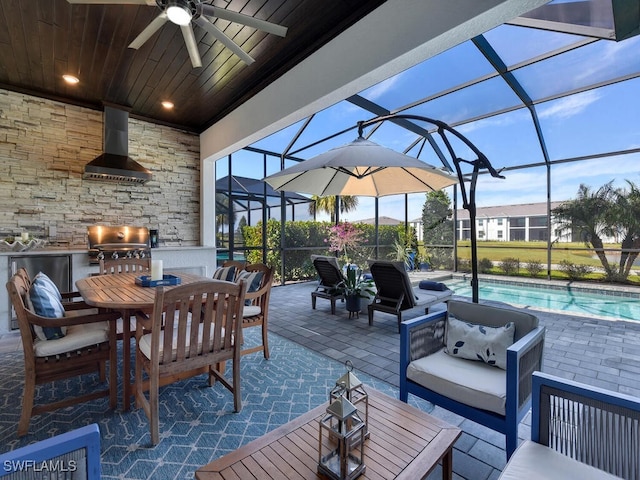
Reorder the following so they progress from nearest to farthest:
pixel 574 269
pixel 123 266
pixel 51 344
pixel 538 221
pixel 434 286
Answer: pixel 51 344 < pixel 123 266 < pixel 434 286 < pixel 574 269 < pixel 538 221

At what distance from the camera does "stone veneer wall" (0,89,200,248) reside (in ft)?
14.5

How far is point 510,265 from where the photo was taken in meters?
9.23

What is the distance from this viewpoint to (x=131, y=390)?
2.50 meters

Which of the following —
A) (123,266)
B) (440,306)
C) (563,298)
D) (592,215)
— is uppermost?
(592,215)

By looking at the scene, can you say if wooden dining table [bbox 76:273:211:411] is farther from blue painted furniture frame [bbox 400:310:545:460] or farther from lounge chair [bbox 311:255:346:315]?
lounge chair [bbox 311:255:346:315]

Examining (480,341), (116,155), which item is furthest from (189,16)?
(116,155)

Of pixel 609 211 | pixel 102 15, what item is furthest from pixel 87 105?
pixel 609 211

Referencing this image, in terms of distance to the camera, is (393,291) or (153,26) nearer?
(153,26)

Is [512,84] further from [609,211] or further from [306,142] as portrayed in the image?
[609,211]

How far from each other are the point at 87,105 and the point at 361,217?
7.18 meters

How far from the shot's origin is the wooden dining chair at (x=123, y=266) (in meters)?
3.75

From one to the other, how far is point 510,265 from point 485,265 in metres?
0.68

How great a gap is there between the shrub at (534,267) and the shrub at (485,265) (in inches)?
38.9

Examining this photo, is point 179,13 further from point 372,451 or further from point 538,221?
point 538,221
